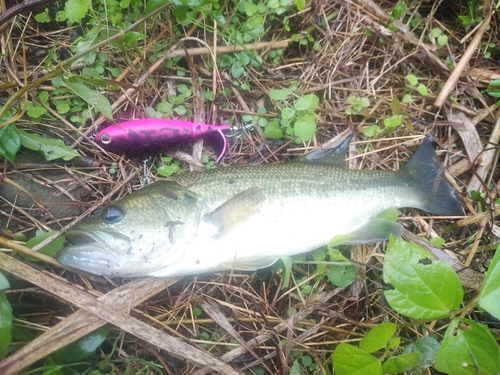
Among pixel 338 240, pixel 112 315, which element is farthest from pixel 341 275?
pixel 112 315

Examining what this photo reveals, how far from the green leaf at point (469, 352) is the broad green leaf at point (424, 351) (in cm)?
42

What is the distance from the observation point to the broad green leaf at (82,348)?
96.0 inches

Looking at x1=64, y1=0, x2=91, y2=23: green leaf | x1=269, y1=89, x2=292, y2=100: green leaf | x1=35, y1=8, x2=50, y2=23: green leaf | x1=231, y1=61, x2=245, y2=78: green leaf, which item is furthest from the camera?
x1=231, y1=61, x2=245, y2=78: green leaf

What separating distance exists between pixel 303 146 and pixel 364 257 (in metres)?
1.05

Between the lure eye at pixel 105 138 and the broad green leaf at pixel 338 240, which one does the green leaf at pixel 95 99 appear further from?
the broad green leaf at pixel 338 240

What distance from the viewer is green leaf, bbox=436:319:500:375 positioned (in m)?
1.98

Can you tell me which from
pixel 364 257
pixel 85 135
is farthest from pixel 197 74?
pixel 364 257

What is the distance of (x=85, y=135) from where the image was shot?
9.55 ft

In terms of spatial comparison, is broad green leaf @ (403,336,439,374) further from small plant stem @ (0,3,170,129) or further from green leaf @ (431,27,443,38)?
small plant stem @ (0,3,170,129)

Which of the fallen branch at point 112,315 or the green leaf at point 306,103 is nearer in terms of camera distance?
the fallen branch at point 112,315

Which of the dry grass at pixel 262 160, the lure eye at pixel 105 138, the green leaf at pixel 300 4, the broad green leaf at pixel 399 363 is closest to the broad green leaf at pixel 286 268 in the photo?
the dry grass at pixel 262 160

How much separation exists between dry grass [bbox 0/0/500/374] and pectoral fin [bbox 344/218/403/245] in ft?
0.80

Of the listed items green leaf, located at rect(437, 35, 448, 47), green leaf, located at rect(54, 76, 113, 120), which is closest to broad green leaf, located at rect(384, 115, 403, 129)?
green leaf, located at rect(437, 35, 448, 47)

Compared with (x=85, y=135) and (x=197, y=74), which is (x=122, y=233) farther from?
(x=197, y=74)
